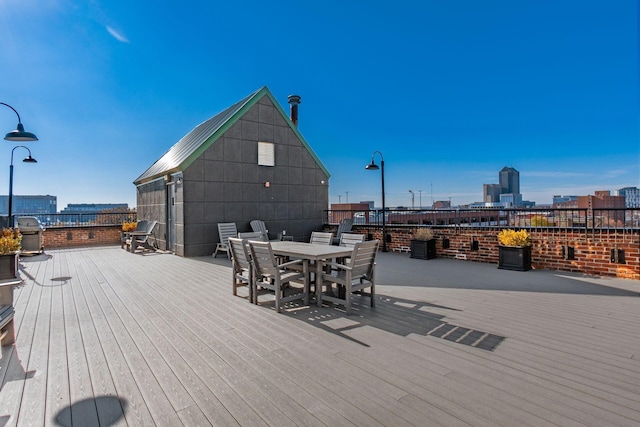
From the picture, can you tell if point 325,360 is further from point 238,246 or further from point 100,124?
point 100,124

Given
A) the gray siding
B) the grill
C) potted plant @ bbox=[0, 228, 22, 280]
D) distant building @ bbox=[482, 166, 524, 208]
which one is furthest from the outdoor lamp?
distant building @ bbox=[482, 166, 524, 208]

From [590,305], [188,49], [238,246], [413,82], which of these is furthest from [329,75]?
[590,305]

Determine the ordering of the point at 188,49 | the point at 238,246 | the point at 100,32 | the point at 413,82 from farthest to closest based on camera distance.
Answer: the point at 413,82, the point at 188,49, the point at 100,32, the point at 238,246

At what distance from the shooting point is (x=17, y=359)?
8.97 feet

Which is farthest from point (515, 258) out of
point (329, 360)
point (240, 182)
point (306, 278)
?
point (240, 182)

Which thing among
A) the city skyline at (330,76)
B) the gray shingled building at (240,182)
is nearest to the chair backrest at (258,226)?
the gray shingled building at (240,182)

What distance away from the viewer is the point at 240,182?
33.1 feet

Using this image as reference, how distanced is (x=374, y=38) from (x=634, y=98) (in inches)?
513

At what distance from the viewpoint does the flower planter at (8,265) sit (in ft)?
18.3

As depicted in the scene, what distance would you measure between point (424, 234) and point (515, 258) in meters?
2.13

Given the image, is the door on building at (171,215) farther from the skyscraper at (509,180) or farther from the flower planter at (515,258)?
the skyscraper at (509,180)

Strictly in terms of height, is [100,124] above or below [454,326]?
above

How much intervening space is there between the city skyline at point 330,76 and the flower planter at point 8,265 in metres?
3.67

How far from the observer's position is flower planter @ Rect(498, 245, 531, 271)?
6.52 meters
